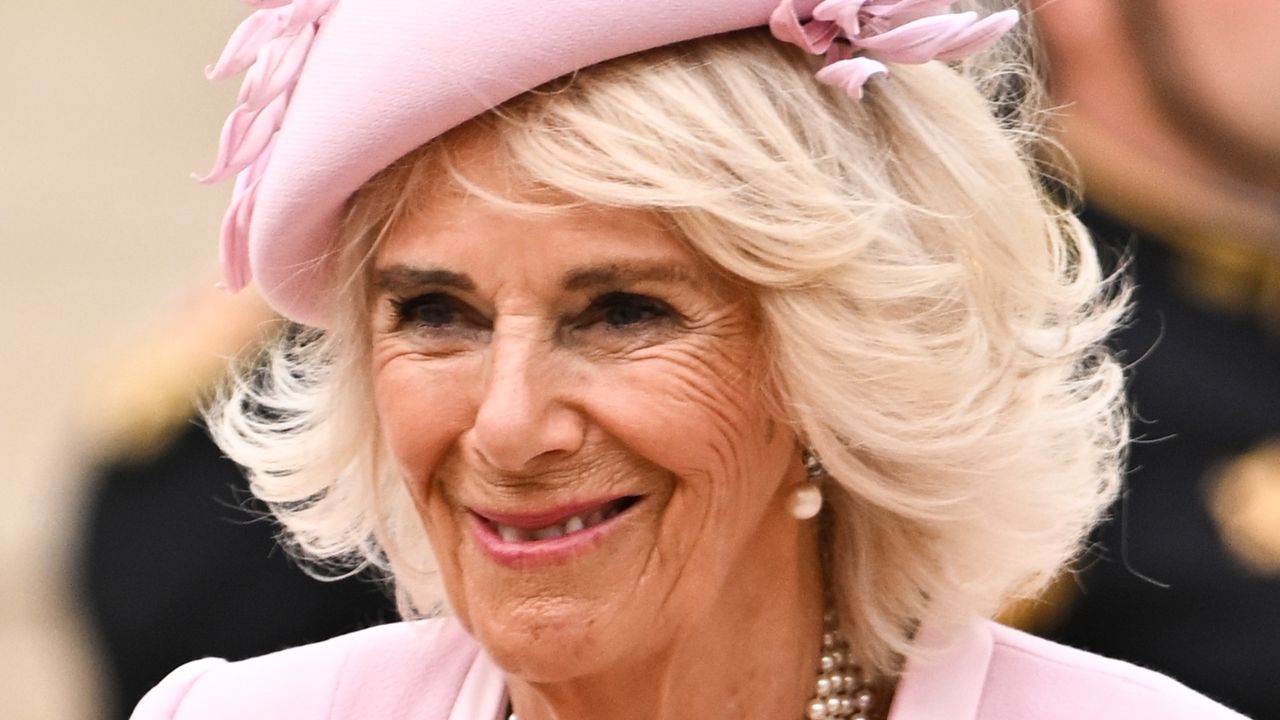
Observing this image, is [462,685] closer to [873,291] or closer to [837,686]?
[837,686]

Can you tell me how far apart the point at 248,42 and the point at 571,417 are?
63cm

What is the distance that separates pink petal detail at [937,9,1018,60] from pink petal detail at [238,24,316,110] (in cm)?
76

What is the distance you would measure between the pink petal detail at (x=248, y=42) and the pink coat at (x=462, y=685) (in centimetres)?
89

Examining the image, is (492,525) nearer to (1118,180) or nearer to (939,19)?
(939,19)

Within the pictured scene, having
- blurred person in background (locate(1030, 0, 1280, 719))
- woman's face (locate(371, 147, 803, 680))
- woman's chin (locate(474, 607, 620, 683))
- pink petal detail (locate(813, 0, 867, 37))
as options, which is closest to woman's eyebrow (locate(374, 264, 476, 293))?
woman's face (locate(371, 147, 803, 680))

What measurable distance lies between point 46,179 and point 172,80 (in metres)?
0.62

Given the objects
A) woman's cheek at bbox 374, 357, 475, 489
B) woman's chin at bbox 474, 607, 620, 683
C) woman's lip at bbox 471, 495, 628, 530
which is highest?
woman's cheek at bbox 374, 357, 475, 489

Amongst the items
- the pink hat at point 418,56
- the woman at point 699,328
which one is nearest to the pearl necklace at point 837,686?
the woman at point 699,328

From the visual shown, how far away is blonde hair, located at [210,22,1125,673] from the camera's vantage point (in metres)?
2.28

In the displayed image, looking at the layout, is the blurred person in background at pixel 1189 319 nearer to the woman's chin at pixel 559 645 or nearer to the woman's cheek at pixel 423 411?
the woman's chin at pixel 559 645

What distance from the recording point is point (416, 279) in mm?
2385

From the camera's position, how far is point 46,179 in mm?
7789

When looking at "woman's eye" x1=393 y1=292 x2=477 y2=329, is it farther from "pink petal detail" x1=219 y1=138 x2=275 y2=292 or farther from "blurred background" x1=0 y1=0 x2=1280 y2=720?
"blurred background" x1=0 y1=0 x2=1280 y2=720

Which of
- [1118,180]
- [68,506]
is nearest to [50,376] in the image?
[68,506]
